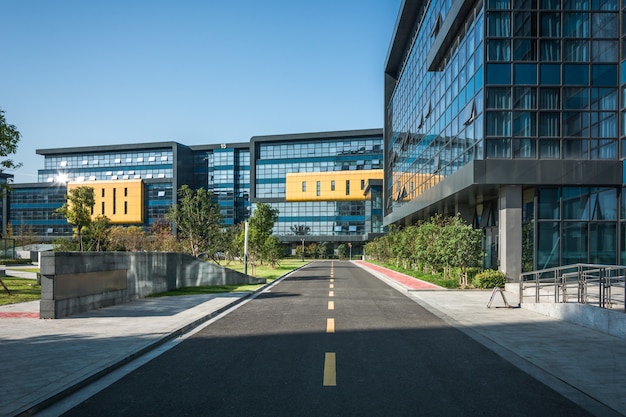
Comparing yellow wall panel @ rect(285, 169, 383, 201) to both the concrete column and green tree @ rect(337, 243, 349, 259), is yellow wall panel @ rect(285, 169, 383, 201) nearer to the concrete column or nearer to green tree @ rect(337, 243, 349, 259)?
green tree @ rect(337, 243, 349, 259)

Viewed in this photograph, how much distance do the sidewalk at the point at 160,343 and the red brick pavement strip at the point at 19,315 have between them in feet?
0.16

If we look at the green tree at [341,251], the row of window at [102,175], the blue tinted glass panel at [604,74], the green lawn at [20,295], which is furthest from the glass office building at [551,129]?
the row of window at [102,175]

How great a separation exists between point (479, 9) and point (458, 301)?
1715cm

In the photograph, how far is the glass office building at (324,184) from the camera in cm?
9569

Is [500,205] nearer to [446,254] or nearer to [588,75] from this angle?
[446,254]

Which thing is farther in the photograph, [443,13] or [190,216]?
[443,13]

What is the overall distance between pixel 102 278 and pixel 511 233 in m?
19.4

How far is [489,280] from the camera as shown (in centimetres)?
2431

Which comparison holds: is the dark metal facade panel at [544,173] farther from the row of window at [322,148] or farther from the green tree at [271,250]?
the row of window at [322,148]

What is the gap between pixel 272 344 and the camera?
33.8 ft

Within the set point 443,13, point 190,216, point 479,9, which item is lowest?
point 190,216

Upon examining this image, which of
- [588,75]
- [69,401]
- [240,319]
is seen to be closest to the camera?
[69,401]

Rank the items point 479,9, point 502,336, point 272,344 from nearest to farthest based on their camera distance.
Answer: point 272,344, point 502,336, point 479,9

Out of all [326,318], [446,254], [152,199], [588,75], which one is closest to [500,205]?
[446,254]
